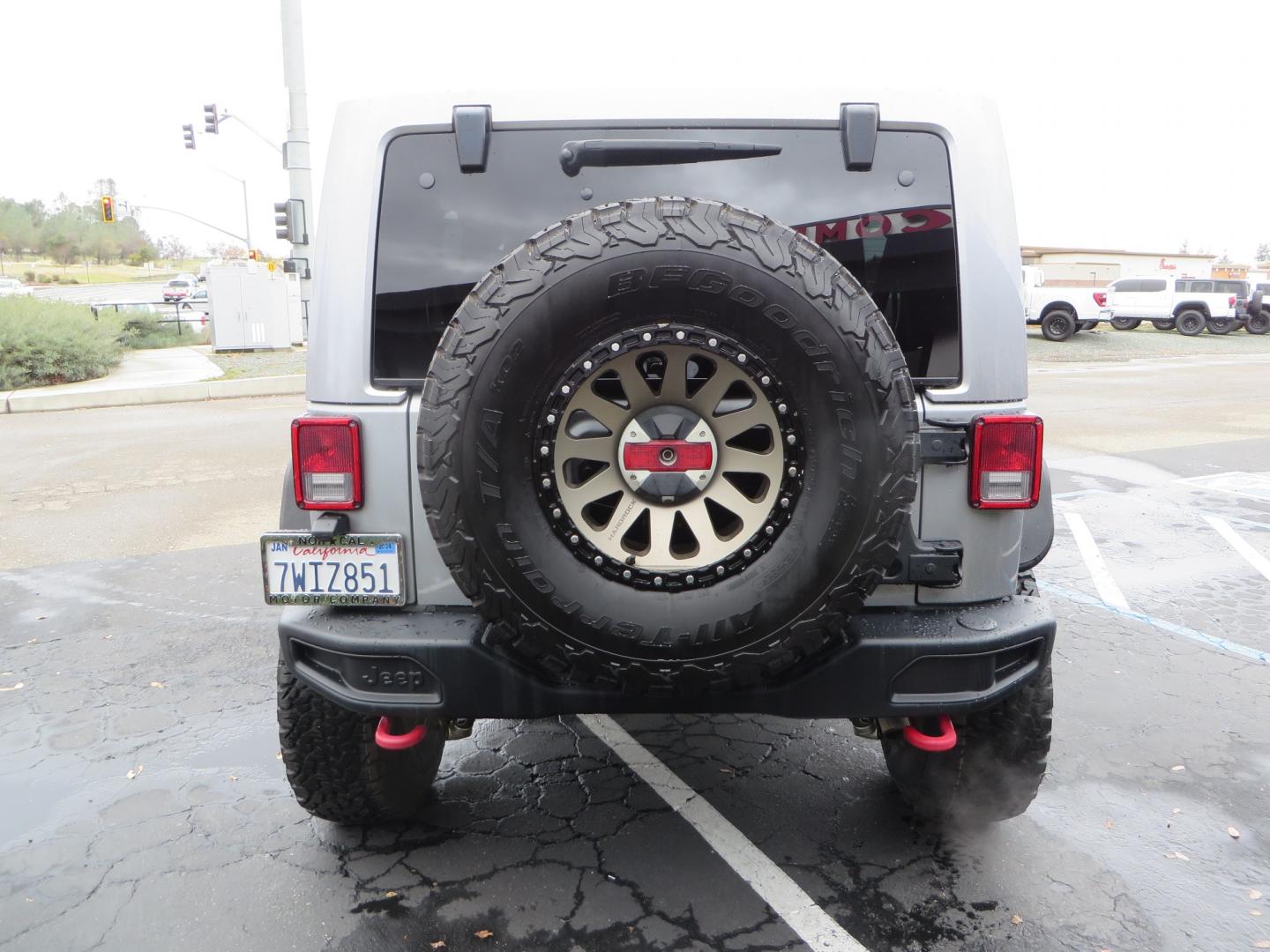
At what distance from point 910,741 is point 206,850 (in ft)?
7.09

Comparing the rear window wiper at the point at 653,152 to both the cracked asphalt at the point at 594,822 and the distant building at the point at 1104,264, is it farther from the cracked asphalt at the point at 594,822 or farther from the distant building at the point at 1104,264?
the distant building at the point at 1104,264

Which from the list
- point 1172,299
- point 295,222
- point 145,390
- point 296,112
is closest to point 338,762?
point 295,222

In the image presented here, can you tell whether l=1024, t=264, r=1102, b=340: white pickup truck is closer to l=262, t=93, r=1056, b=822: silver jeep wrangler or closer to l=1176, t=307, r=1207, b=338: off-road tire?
l=1176, t=307, r=1207, b=338: off-road tire

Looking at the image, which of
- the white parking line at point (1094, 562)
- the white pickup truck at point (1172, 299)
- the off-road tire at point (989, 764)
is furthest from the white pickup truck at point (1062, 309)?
the off-road tire at point (989, 764)

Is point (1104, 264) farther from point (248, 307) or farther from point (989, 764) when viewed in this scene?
point (989, 764)

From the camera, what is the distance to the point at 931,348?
2637 mm

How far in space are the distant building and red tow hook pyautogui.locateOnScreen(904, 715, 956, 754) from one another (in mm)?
42118

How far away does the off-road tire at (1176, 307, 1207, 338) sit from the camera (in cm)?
3350

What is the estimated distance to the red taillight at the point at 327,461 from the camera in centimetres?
261

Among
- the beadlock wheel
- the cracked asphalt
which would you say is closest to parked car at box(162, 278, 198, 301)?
the cracked asphalt

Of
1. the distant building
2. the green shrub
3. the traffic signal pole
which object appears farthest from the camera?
the distant building

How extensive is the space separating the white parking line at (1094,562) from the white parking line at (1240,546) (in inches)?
35.7

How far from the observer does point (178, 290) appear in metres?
52.8

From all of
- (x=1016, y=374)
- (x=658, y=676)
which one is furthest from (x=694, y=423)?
(x=1016, y=374)
